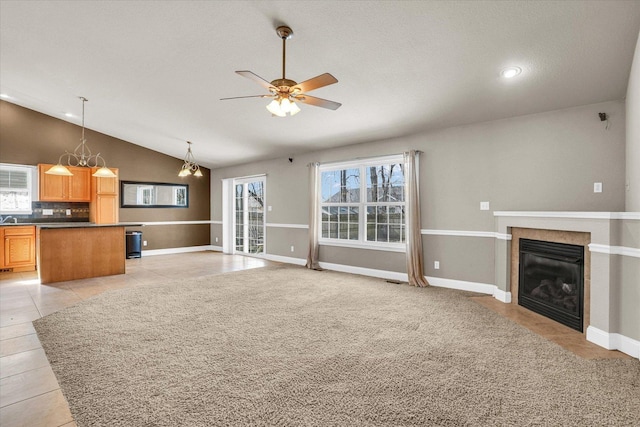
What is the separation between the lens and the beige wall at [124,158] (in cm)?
657

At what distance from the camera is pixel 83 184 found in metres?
7.19

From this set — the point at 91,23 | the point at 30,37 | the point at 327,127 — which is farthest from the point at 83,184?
the point at 327,127

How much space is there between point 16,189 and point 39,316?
15.7 ft

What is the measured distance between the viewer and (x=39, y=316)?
359cm

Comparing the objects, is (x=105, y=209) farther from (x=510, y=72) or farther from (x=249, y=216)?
(x=510, y=72)

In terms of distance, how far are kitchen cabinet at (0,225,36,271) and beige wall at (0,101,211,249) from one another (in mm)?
1592

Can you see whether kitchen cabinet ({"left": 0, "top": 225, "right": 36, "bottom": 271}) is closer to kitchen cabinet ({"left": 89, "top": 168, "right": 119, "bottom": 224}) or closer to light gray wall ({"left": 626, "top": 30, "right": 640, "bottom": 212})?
kitchen cabinet ({"left": 89, "top": 168, "right": 119, "bottom": 224})

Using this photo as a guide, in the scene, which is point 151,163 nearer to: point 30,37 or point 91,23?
point 30,37

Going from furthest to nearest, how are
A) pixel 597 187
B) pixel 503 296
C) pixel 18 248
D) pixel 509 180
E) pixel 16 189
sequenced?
pixel 16 189 → pixel 18 248 → pixel 509 180 → pixel 503 296 → pixel 597 187

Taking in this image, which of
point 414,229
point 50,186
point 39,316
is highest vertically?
point 50,186

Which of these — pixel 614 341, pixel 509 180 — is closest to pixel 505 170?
pixel 509 180

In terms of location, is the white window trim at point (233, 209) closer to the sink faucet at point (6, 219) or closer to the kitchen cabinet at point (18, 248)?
the kitchen cabinet at point (18, 248)

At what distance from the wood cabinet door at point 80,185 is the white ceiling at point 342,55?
7.00ft

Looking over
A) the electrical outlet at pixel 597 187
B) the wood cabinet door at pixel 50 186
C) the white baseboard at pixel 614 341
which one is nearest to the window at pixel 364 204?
the electrical outlet at pixel 597 187
